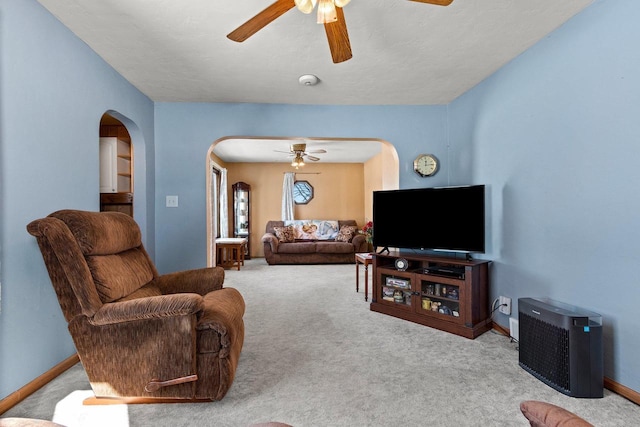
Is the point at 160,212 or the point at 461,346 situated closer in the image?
the point at 461,346

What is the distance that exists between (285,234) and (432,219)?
14.2ft

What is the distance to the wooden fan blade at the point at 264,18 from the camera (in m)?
1.60

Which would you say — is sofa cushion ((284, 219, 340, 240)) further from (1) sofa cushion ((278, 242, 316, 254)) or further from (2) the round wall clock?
(2) the round wall clock

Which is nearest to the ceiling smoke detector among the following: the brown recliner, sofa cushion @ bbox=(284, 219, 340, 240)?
the brown recliner

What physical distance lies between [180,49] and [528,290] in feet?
10.8

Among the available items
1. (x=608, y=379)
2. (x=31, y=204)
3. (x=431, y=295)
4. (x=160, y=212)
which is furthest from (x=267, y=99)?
(x=608, y=379)

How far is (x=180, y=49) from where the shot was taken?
2.42 m

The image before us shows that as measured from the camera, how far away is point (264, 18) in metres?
1.70

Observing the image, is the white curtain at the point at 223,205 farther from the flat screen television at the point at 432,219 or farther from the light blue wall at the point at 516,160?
the flat screen television at the point at 432,219

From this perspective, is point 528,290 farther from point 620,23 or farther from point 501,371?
point 620,23

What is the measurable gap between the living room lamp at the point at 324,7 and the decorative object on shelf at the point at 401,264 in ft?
7.64

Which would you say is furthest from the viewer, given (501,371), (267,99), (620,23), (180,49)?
(267,99)

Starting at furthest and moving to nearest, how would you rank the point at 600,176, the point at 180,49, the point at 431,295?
the point at 431,295, the point at 180,49, the point at 600,176

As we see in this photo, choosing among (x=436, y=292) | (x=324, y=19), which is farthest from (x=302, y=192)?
(x=324, y=19)
